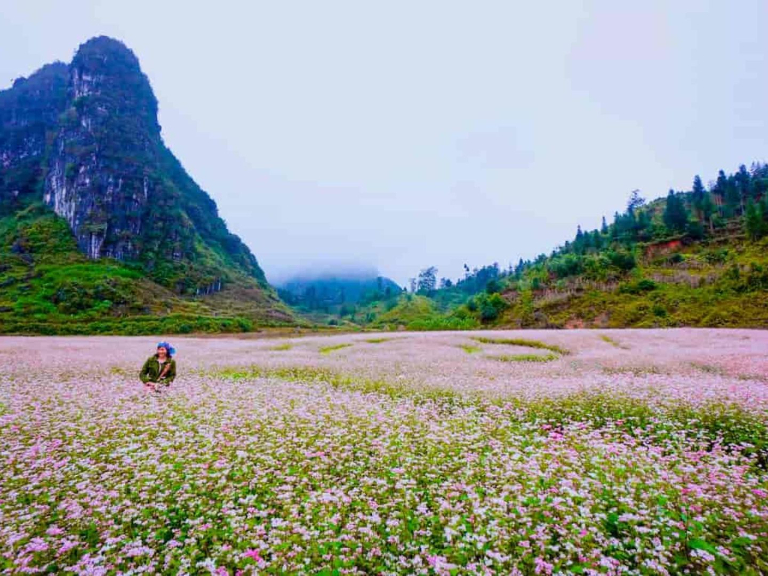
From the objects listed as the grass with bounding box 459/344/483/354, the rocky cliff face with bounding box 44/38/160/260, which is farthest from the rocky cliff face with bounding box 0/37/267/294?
the grass with bounding box 459/344/483/354

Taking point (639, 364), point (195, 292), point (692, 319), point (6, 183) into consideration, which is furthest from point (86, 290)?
point (692, 319)

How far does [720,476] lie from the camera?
716 centimetres

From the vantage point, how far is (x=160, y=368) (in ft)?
48.5

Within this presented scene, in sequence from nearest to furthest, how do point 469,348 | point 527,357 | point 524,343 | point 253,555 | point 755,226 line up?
point 253,555 → point 527,357 → point 469,348 → point 524,343 → point 755,226

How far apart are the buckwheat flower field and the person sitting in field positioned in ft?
2.31

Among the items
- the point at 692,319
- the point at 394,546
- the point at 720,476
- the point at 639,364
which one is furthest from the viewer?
the point at 692,319

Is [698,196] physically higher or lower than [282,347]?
higher

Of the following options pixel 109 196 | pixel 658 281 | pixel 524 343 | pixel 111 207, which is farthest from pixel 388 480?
pixel 109 196

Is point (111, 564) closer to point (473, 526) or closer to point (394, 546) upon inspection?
point (394, 546)

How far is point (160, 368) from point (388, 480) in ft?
39.0

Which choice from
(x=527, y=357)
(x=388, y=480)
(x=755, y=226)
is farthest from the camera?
(x=755, y=226)

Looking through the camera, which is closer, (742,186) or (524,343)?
(524,343)

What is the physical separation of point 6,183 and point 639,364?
892ft

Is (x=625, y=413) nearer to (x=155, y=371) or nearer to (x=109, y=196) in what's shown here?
(x=155, y=371)
